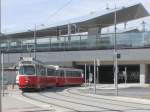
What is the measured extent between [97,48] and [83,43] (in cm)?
499

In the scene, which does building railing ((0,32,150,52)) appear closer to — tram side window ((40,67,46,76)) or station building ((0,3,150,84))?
station building ((0,3,150,84))

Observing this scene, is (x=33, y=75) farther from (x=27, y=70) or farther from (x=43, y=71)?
(x=43, y=71)

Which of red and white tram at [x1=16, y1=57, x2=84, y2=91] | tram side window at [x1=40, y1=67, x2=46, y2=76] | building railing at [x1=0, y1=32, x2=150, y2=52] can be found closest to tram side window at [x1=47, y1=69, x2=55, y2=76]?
red and white tram at [x1=16, y1=57, x2=84, y2=91]

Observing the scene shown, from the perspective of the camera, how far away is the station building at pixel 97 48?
265ft

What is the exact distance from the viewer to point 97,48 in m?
87.7

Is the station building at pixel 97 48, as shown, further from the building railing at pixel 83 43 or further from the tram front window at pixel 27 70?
the tram front window at pixel 27 70

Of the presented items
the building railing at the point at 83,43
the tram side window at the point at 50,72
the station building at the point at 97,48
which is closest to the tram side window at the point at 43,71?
the tram side window at the point at 50,72

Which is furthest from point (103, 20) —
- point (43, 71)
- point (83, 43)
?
point (43, 71)

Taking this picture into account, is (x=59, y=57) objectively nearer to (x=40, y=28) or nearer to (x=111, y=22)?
(x=111, y=22)

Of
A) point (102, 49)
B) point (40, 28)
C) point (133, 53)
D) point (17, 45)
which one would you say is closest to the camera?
point (133, 53)

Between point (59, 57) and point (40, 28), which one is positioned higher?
point (40, 28)

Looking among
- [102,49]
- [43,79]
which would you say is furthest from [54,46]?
[43,79]

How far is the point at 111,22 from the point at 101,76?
18.1m

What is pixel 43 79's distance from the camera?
49.9 m
